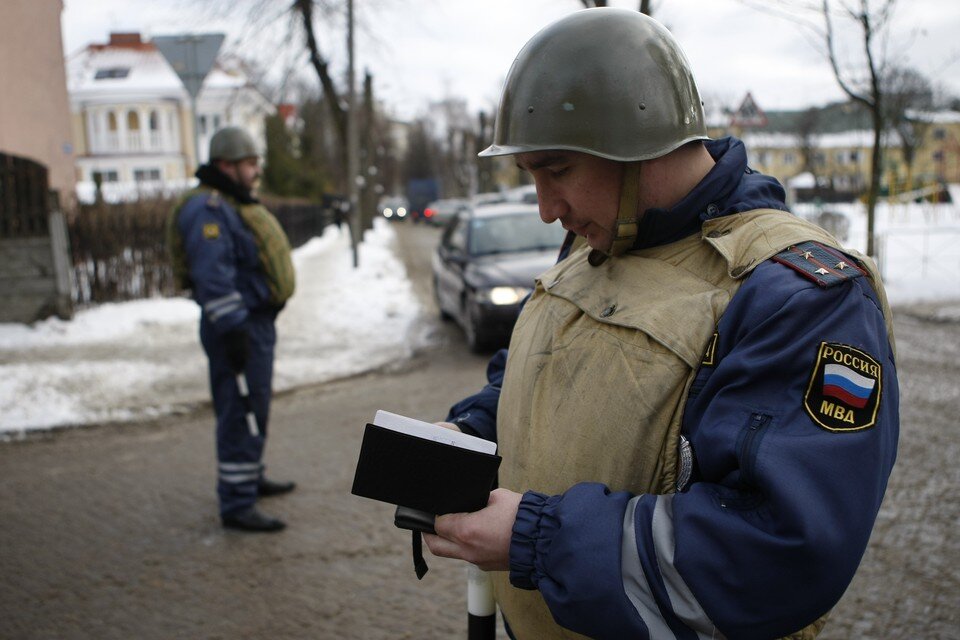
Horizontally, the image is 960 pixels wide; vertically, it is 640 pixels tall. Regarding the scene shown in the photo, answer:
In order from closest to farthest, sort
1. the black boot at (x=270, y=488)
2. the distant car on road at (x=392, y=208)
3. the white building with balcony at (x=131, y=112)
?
1. the black boot at (x=270, y=488)
2. the distant car on road at (x=392, y=208)
3. the white building with balcony at (x=131, y=112)

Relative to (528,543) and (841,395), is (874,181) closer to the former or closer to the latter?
(841,395)

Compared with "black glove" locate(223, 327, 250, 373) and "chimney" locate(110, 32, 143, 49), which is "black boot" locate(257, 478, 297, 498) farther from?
"chimney" locate(110, 32, 143, 49)

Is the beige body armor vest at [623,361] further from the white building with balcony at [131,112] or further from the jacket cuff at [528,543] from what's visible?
the white building with balcony at [131,112]

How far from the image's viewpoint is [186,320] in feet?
35.3

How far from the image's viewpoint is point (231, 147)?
14.7 feet

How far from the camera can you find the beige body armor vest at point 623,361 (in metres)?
1.38

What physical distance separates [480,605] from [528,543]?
505 millimetres

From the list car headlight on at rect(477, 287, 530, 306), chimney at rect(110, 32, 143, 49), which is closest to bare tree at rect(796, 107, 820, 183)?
chimney at rect(110, 32, 143, 49)

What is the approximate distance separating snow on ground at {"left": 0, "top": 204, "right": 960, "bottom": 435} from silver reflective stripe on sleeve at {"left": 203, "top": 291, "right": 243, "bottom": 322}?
3119 millimetres

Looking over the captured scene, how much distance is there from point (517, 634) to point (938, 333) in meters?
9.09

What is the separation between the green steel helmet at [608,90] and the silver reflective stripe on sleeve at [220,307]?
2867 mm

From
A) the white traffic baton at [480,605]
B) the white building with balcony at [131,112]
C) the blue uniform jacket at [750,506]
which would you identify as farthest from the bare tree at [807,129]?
the blue uniform jacket at [750,506]

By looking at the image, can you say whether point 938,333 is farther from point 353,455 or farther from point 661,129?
point 661,129

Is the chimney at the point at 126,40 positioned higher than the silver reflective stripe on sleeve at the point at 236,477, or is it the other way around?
the chimney at the point at 126,40
